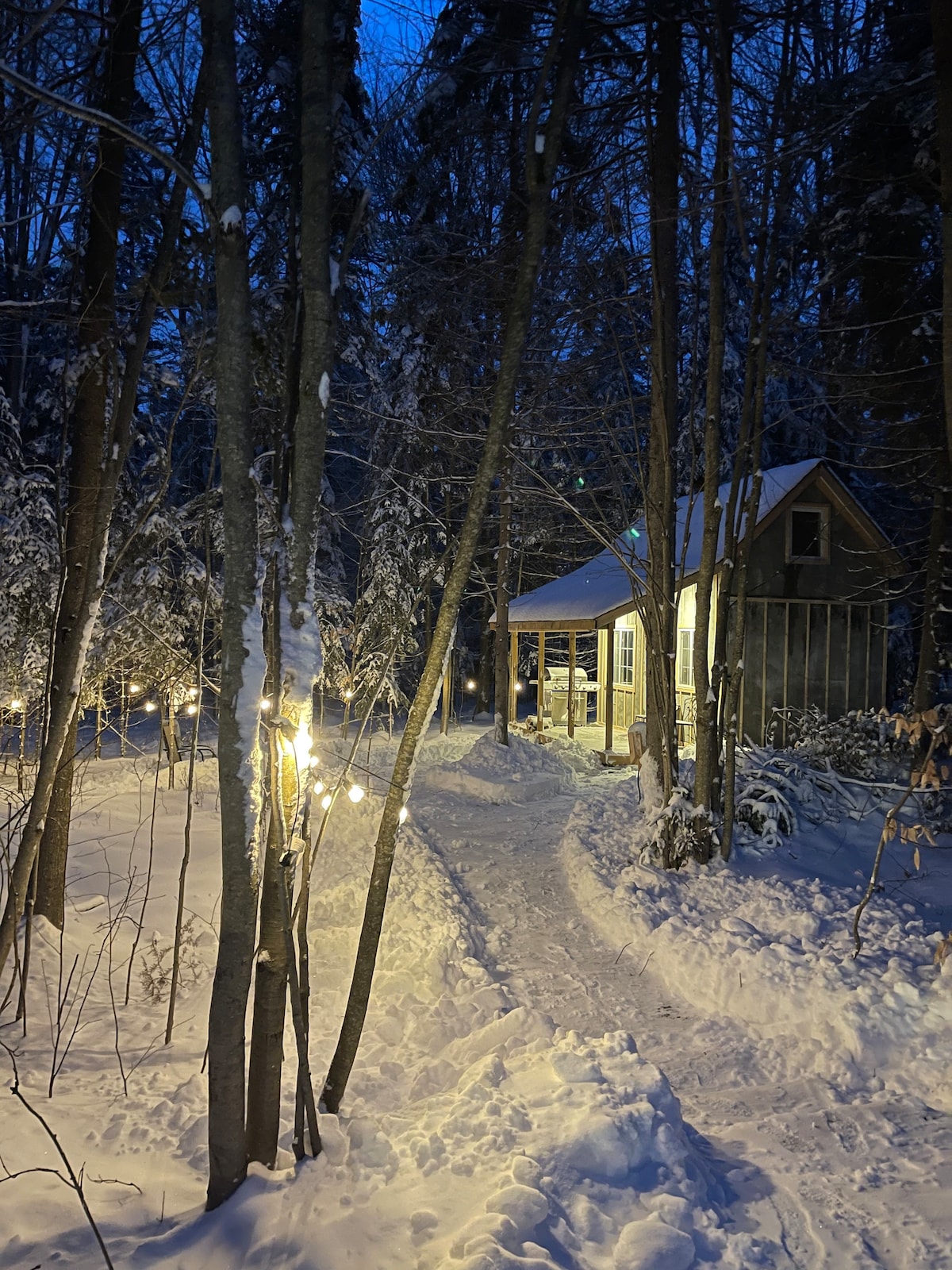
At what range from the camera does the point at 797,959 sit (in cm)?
600

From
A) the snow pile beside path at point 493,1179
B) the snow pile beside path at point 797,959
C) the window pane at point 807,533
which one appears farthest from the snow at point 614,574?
the snow pile beside path at point 493,1179

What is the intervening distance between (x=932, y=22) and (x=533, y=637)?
24507 millimetres

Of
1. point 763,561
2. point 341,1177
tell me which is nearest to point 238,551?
point 341,1177

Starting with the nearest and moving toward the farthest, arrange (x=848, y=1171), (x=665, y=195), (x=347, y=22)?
(x=848, y=1171) → (x=347, y=22) → (x=665, y=195)

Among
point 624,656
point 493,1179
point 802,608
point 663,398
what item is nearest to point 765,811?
point 663,398

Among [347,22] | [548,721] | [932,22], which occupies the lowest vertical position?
[548,721]

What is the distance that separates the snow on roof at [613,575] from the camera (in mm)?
15320

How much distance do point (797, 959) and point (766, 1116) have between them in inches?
66.3

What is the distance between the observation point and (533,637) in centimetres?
3017

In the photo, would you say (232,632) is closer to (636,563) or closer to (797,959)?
(797,959)

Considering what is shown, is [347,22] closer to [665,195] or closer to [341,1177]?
[665,195]

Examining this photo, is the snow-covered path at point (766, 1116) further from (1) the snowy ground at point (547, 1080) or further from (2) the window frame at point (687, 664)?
(2) the window frame at point (687, 664)

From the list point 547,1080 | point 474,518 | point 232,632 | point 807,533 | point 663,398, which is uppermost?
point 663,398

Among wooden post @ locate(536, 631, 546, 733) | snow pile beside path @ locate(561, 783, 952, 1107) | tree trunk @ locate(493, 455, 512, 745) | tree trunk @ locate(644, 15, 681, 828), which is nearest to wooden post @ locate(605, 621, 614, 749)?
tree trunk @ locate(493, 455, 512, 745)
